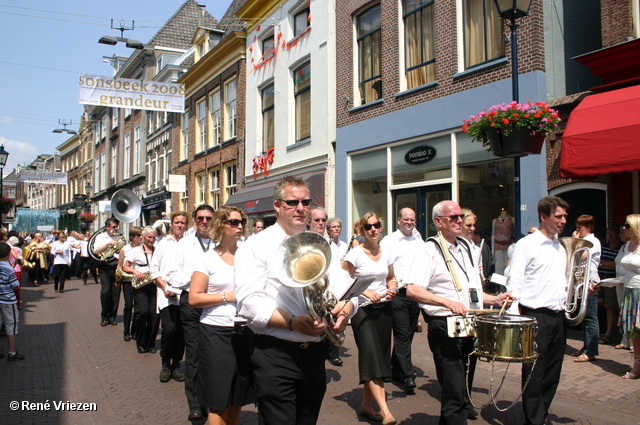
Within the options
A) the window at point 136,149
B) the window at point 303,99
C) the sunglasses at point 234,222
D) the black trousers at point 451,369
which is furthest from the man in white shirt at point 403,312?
the window at point 136,149

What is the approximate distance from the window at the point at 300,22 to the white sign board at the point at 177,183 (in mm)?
11313

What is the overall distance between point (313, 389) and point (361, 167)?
38.8ft

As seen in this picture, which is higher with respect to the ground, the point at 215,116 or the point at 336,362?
the point at 215,116

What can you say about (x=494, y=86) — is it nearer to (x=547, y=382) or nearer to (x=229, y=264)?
(x=547, y=382)

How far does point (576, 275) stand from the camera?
14.8 feet

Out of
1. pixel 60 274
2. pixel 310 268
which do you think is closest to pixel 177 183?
pixel 60 274

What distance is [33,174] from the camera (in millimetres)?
35406

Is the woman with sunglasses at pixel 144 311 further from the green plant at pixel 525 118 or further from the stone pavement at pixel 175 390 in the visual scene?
the green plant at pixel 525 118

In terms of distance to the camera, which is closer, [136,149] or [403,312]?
[403,312]

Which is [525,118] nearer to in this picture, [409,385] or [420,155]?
[409,385]

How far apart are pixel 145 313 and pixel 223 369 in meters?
4.47

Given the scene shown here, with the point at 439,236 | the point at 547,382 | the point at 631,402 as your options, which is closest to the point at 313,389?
the point at 439,236

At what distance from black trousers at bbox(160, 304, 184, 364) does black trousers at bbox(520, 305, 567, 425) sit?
12.1 feet

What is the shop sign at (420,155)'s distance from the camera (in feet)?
39.7
